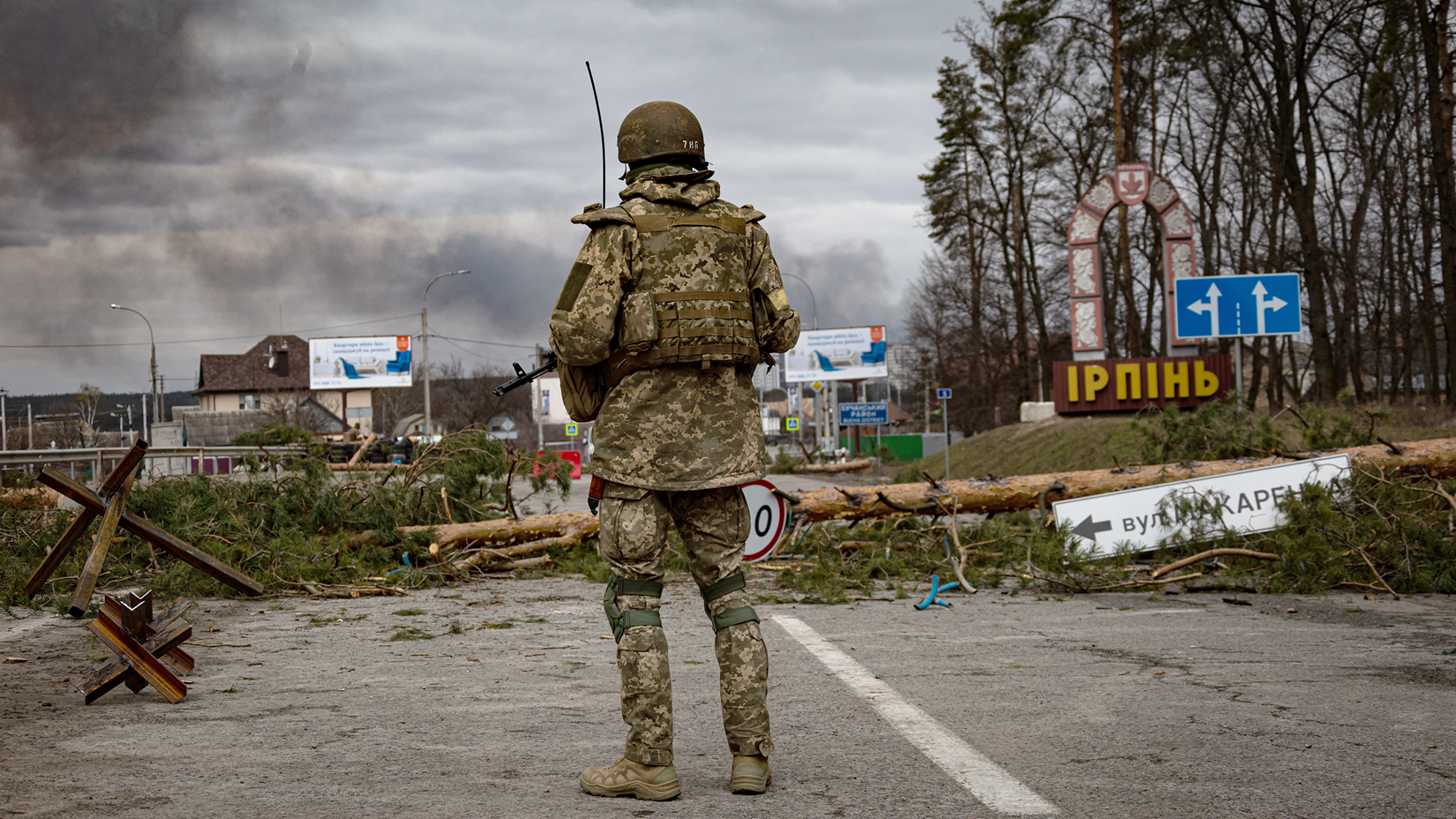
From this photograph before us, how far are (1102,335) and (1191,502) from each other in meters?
19.8

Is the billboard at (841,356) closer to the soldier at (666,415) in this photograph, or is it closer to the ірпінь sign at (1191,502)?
the ірпінь sign at (1191,502)

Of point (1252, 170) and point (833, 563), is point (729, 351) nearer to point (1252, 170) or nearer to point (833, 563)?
point (833, 563)

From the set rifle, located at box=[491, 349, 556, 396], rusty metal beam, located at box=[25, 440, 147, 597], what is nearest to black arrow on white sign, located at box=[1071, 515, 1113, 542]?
→ rifle, located at box=[491, 349, 556, 396]

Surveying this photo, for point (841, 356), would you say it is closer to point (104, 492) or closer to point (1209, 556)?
point (1209, 556)

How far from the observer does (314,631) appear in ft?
22.7

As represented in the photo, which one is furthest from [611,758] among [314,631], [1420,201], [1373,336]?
[1373,336]

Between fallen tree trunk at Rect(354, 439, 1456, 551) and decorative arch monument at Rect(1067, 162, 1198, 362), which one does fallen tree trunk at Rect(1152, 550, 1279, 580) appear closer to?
fallen tree trunk at Rect(354, 439, 1456, 551)

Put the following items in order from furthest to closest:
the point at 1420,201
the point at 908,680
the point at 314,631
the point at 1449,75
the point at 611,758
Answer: the point at 1420,201 < the point at 1449,75 < the point at 314,631 < the point at 908,680 < the point at 611,758

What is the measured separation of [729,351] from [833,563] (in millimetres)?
6266

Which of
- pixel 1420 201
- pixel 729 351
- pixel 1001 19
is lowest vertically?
pixel 729 351

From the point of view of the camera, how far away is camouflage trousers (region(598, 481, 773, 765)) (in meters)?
3.42

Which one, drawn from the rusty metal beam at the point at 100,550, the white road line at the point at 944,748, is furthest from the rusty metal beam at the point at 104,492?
the white road line at the point at 944,748

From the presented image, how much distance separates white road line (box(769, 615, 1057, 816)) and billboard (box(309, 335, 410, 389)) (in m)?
59.1

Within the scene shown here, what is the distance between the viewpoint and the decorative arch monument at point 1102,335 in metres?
26.1
